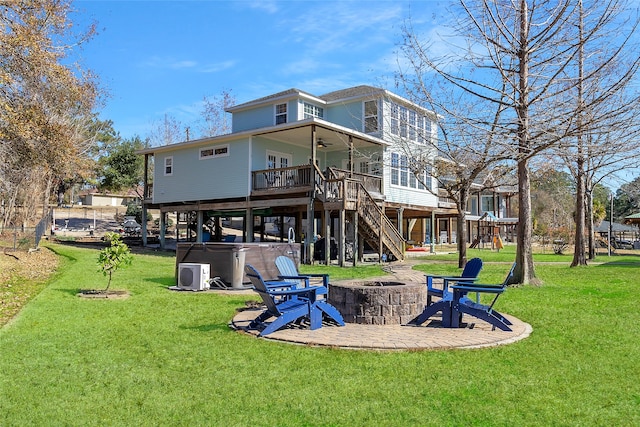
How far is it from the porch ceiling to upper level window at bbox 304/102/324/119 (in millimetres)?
1289

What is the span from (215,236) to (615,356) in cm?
2447

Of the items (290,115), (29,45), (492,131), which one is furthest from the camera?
(290,115)

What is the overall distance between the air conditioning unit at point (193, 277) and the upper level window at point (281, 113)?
1338 cm

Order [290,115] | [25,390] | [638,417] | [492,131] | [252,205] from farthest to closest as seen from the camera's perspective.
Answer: [290,115] < [252,205] < [492,131] < [25,390] < [638,417]

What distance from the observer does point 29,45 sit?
11727 millimetres

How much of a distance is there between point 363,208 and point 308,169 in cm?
263

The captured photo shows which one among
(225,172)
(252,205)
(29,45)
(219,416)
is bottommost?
(219,416)

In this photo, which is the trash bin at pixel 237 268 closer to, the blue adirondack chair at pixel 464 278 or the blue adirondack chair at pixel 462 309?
the blue adirondack chair at pixel 464 278

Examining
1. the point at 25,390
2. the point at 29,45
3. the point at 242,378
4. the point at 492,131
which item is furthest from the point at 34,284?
the point at 492,131

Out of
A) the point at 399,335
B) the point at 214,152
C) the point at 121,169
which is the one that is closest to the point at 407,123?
the point at 399,335

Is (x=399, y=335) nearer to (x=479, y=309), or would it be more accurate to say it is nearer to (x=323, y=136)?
(x=479, y=309)

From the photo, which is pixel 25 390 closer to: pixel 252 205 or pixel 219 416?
pixel 219 416

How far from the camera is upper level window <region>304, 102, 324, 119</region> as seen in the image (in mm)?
23281

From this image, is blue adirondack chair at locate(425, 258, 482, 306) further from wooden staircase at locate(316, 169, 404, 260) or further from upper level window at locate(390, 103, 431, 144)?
wooden staircase at locate(316, 169, 404, 260)
